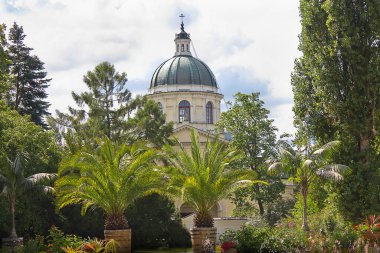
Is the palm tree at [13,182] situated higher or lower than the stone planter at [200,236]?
higher

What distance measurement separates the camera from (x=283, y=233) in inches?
947

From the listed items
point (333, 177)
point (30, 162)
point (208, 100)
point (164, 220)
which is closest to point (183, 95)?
point (208, 100)

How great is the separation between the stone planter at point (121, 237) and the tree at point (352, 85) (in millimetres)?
9671

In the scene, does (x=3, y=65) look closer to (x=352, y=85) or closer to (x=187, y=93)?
(x=352, y=85)

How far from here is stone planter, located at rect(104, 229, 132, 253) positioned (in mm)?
25717

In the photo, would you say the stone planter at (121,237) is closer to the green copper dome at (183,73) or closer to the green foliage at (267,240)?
the green foliage at (267,240)

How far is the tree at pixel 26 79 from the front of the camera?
4603 centimetres

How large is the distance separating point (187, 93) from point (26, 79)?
64.7 ft

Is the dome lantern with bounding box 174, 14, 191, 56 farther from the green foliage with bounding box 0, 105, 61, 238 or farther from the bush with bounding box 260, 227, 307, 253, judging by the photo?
the bush with bounding box 260, 227, 307, 253

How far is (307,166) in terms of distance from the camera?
2700 cm

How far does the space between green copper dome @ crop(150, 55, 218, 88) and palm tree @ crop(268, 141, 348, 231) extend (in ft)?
114

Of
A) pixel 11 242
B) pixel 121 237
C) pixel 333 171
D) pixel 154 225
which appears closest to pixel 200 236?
pixel 121 237

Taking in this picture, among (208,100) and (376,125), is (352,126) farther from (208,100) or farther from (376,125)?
(208,100)

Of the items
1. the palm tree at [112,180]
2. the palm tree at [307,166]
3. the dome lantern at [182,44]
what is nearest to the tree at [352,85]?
the palm tree at [307,166]
